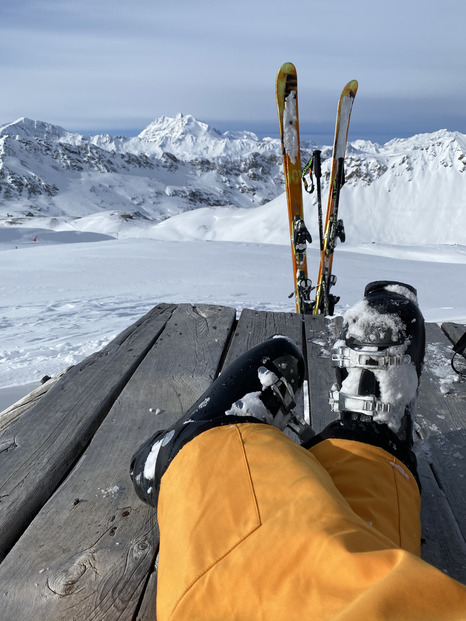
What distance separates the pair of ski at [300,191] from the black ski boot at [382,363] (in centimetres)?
273

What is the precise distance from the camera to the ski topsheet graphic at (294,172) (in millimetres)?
4324

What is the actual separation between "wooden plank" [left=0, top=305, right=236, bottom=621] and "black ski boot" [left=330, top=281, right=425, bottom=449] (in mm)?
603

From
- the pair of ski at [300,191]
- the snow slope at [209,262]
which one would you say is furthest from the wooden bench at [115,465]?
the pair of ski at [300,191]

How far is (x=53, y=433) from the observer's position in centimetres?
150

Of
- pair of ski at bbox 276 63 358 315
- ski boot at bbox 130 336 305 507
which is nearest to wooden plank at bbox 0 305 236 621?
ski boot at bbox 130 336 305 507

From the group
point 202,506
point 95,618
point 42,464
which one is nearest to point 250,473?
point 202,506

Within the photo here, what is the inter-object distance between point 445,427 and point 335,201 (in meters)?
3.43

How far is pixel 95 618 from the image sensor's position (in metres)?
0.90

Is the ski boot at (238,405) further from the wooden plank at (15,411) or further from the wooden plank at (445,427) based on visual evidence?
the wooden plank at (15,411)

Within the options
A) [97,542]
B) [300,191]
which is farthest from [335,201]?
[97,542]

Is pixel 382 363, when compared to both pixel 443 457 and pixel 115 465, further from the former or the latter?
pixel 115 465

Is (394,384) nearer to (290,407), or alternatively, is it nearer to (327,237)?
(290,407)

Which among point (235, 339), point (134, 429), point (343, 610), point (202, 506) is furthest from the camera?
point (235, 339)

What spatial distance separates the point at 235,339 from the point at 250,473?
150 centimetres
